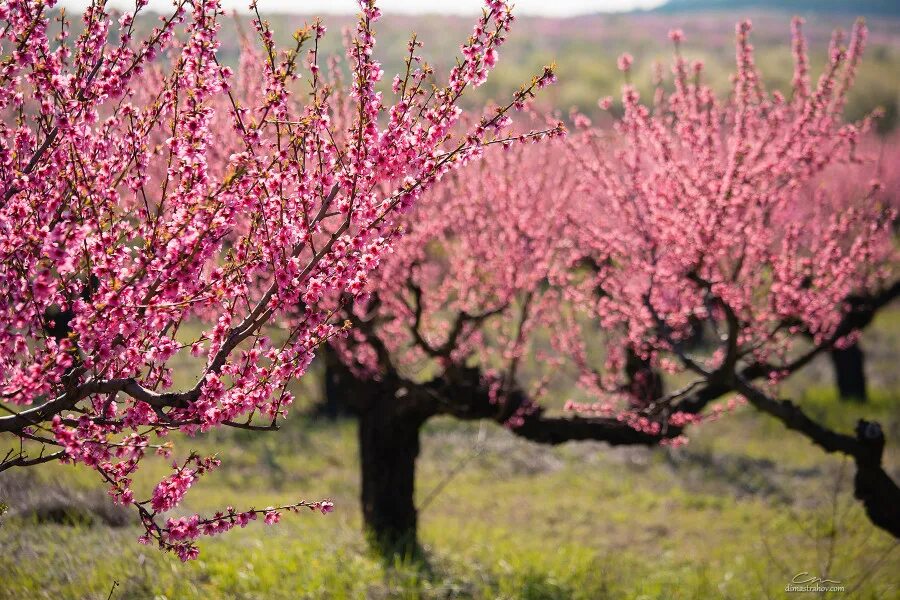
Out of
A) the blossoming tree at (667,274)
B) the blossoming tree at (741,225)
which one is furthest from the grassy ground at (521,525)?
the blossoming tree at (741,225)

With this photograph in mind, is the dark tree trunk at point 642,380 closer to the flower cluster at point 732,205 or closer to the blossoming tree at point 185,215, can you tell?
the flower cluster at point 732,205

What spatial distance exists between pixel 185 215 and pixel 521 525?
10.6 m

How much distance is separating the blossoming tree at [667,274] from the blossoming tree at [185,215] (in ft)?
12.0

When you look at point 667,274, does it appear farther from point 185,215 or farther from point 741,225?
point 185,215

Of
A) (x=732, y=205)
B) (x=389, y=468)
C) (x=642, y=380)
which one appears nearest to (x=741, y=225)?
(x=732, y=205)

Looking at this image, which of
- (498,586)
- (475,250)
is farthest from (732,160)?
(498,586)

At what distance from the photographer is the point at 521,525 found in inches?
500

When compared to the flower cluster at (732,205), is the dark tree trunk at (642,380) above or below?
below

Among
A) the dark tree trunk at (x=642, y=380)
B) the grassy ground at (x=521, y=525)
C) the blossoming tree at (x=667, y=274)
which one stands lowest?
the grassy ground at (x=521, y=525)

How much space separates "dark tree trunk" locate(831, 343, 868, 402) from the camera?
59.5ft

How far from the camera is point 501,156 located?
1144 cm

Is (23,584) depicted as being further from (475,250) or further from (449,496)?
(449,496)

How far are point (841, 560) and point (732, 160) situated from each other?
5.35 metres

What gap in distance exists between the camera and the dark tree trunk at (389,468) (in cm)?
937
